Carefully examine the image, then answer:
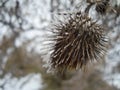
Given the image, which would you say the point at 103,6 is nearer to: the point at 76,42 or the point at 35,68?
the point at 76,42

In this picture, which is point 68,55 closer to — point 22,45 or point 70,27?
point 70,27

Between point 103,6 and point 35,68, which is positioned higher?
point 35,68

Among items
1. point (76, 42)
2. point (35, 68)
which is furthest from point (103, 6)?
point (35, 68)

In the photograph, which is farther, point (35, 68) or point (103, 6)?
point (35, 68)

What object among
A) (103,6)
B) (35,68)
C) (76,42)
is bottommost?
(76,42)

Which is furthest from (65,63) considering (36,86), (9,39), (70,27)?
(36,86)

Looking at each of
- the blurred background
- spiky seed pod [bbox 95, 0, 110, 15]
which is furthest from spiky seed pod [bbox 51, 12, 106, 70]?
the blurred background

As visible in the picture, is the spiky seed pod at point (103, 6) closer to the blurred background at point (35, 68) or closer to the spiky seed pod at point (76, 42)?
the spiky seed pod at point (76, 42)

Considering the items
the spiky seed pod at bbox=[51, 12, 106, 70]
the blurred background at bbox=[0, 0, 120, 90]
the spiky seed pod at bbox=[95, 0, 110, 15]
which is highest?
the blurred background at bbox=[0, 0, 120, 90]

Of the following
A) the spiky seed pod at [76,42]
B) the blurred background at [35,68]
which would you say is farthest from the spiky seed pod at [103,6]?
the blurred background at [35,68]

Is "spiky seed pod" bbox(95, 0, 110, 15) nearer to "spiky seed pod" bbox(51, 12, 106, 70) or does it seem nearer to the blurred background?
"spiky seed pod" bbox(51, 12, 106, 70)
